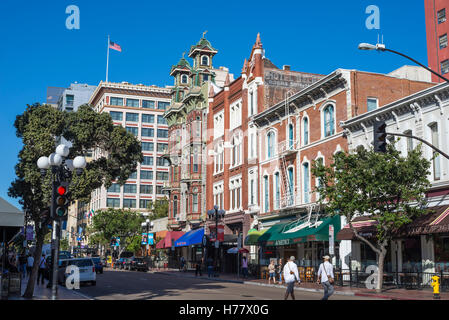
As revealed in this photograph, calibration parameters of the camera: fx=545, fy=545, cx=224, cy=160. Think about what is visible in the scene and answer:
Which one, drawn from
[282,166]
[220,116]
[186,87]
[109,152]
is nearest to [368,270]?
[282,166]

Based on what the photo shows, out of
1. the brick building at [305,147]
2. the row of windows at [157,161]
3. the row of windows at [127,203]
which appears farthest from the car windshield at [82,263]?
the row of windows at [157,161]

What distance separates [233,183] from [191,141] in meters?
9.71

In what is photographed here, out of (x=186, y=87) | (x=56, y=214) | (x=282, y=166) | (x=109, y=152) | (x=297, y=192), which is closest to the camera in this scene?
(x=56, y=214)

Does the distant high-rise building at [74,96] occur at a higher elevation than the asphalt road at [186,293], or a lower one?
higher

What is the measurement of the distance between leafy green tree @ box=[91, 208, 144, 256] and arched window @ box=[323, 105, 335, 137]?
150 ft

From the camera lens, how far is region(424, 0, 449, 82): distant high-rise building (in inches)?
2277

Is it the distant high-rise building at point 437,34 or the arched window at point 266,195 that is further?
the distant high-rise building at point 437,34

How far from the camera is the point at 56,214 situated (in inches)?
661

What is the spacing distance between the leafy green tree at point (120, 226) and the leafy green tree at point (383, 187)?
175 feet

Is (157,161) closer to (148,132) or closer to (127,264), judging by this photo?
(148,132)

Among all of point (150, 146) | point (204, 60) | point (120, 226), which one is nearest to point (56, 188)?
point (204, 60)

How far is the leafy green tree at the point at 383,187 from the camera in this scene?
26094 millimetres

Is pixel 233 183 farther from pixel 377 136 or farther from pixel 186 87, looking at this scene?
pixel 377 136

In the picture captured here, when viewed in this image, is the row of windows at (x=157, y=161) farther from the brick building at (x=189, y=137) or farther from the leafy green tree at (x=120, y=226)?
the brick building at (x=189, y=137)
